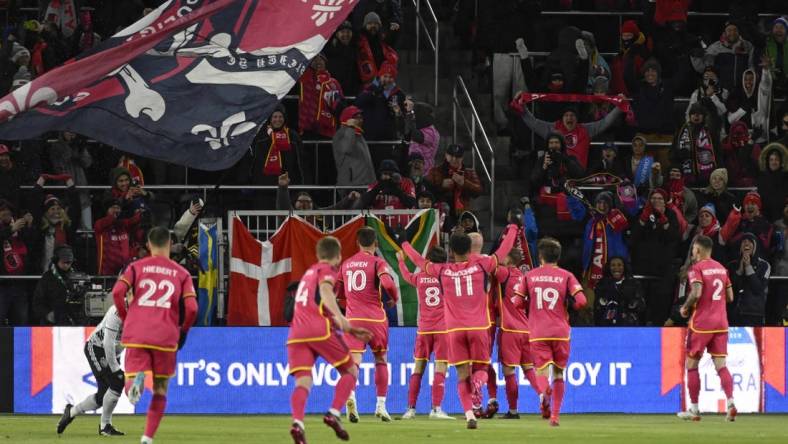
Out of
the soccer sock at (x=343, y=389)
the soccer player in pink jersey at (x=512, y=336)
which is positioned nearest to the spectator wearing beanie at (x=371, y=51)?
the soccer player in pink jersey at (x=512, y=336)

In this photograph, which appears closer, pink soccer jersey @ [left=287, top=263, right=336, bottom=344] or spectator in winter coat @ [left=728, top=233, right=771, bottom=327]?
pink soccer jersey @ [left=287, top=263, right=336, bottom=344]

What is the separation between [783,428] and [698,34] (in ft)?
44.8

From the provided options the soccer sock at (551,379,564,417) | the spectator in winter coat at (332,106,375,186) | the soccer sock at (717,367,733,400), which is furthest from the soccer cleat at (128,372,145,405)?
the spectator in winter coat at (332,106,375,186)

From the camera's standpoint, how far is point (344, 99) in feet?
85.5

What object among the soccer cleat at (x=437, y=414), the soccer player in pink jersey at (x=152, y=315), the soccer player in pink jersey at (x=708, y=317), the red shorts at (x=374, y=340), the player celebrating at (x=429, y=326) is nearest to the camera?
the soccer player in pink jersey at (x=152, y=315)

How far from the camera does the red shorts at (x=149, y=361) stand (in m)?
14.7

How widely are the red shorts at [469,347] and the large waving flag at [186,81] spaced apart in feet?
12.1

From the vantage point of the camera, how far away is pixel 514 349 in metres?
21.1

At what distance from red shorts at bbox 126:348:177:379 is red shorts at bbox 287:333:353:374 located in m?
1.16

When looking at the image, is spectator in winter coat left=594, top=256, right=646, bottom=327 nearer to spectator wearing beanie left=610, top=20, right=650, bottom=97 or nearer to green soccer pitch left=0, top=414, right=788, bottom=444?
green soccer pitch left=0, top=414, right=788, bottom=444

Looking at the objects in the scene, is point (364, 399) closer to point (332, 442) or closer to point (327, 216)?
point (327, 216)

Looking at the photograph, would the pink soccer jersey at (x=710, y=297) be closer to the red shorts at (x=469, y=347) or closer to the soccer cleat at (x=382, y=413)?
the red shorts at (x=469, y=347)

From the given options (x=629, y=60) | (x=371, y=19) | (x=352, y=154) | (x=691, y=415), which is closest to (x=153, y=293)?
(x=691, y=415)

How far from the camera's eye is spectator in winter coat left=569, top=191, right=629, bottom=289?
2456cm
